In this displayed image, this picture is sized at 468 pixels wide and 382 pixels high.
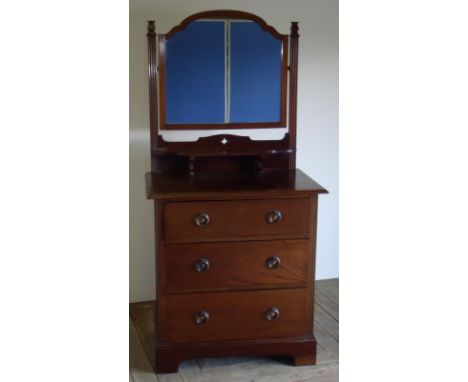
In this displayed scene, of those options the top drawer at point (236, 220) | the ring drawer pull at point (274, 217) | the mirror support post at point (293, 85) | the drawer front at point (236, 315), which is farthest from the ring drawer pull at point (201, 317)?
the mirror support post at point (293, 85)

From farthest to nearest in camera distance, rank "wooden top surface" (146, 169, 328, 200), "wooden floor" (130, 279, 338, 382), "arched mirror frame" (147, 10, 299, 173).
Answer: "arched mirror frame" (147, 10, 299, 173) < "wooden floor" (130, 279, 338, 382) < "wooden top surface" (146, 169, 328, 200)

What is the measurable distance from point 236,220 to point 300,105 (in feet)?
2.83

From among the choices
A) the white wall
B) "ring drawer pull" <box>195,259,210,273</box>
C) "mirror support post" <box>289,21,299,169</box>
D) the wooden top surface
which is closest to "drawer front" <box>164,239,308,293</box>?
"ring drawer pull" <box>195,259,210,273</box>

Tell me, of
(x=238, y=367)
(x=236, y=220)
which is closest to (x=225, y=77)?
(x=236, y=220)

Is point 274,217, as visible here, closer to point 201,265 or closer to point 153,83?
point 201,265

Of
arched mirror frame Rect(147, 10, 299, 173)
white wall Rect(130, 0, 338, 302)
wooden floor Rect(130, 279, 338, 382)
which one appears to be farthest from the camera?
white wall Rect(130, 0, 338, 302)

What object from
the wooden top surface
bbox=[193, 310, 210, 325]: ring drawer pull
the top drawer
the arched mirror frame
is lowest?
bbox=[193, 310, 210, 325]: ring drawer pull

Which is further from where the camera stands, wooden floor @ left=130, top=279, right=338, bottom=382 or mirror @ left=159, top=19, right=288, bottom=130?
mirror @ left=159, top=19, right=288, bottom=130

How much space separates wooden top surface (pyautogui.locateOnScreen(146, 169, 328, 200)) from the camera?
1.92 meters

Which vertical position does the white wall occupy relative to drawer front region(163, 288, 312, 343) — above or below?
above

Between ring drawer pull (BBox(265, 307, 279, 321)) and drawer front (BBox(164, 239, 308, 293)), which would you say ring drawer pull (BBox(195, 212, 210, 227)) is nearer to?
drawer front (BBox(164, 239, 308, 293))

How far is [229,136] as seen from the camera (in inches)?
87.4
